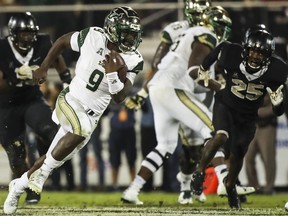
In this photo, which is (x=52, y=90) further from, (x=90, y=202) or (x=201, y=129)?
(x=201, y=129)

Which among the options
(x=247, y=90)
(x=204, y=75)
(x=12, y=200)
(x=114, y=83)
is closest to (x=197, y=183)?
(x=247, y=90)

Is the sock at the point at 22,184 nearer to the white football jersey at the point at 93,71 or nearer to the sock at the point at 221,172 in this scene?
the white football jersey at the point at 93,71

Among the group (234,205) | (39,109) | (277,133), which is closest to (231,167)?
(234,205)

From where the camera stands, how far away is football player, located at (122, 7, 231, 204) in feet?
30.2

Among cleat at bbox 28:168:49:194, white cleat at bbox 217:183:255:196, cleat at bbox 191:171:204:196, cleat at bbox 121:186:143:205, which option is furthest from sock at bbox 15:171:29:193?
white cleat at bbox 217:183:255:196

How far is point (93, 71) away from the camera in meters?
7.57

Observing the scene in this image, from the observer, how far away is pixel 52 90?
12.5 m

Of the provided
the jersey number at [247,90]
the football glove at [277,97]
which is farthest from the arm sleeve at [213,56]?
the football glove at [277,97]

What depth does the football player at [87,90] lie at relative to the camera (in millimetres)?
7461

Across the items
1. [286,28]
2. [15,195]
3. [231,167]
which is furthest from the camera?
[286,28]

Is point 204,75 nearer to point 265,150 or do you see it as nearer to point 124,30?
point 124,30

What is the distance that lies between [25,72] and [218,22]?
6.43 ft

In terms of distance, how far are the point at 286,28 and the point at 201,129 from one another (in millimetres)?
3720

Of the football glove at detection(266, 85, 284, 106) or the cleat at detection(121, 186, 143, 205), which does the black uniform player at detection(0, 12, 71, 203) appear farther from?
the football glove at detection(266, 85, 284, 106)
